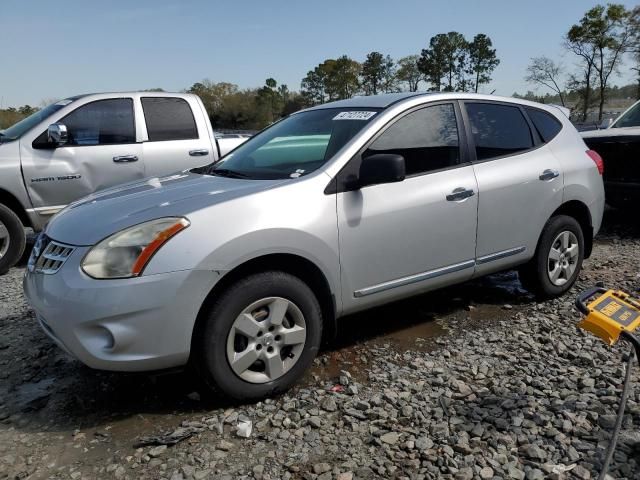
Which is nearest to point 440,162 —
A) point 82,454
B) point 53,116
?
point 82,454

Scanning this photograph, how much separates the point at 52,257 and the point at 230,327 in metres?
0.99

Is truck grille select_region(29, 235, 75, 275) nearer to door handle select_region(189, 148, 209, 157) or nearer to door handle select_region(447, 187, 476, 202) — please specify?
door handle select_region(447, 187, 476, 202)

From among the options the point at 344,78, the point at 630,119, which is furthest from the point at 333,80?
the point at 630,119

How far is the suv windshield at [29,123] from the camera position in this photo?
5734mm

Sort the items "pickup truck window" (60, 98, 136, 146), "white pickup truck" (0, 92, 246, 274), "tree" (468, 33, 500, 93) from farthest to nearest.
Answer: "tree" (468, 33, 500, 93), "pickup truck window" (60, 98, 136, 146), "white pickup truck" (0, 92, 246, 274)

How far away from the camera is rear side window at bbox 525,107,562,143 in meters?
4.29

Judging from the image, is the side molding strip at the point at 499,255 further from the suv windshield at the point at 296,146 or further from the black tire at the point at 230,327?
the black tire at the point at 230,327

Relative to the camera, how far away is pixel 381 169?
2.98 m

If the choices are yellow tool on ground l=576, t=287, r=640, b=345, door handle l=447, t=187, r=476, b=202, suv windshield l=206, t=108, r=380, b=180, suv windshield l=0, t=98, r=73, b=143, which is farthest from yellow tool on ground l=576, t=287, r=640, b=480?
suv windshield l=0, t=98, r=73, b=143

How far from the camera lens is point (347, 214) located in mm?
3078

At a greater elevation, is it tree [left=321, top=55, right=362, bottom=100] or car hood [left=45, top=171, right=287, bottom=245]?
tree [left=321, top=55, right=362, bottom=100]

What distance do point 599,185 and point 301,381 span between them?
3.11m

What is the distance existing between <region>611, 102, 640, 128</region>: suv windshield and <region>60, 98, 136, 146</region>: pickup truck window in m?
6.49

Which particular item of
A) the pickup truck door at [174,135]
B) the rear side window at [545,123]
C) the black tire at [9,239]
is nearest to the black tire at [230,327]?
the rear side window at [545,123]
